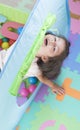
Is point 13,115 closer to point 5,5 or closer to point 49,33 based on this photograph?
point 49,33

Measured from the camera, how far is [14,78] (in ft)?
3.72

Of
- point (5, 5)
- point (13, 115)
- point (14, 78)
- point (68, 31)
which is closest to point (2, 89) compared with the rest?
point (14, 78)

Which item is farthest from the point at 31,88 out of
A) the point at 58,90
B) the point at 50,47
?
the point at 50,47

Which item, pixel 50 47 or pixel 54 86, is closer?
pixel 50 47

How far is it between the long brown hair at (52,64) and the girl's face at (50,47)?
0.8 inches

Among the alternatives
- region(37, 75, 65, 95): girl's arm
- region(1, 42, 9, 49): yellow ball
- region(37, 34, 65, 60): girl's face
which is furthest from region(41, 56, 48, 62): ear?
region(1, 42, 9, 49): yellow ball

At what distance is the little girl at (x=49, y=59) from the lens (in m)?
1.25

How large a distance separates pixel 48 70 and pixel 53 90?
0.10 m

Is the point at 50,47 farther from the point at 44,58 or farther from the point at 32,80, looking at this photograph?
the point at 32,80

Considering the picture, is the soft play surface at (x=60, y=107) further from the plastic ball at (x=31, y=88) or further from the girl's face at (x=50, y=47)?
the girl's face at (x=50, y=47)

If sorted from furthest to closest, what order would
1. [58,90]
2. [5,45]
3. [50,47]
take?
[5,45] < [58,90] < [50,47]

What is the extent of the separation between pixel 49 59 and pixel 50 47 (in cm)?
5

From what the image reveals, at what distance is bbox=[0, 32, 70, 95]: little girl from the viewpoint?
1251 millimetres

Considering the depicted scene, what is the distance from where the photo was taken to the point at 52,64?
1.30 metres
